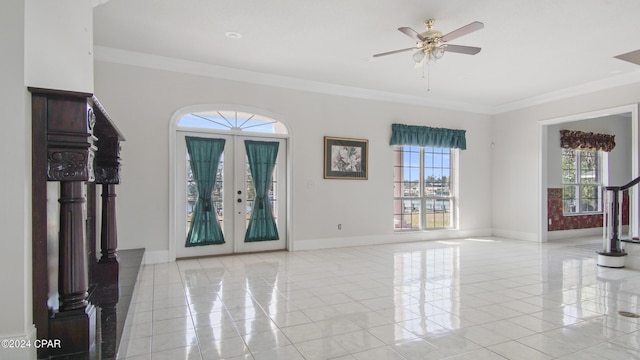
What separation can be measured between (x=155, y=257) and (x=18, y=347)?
3394mm

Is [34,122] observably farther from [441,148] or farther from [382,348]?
[441,148]

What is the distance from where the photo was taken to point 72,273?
212cm

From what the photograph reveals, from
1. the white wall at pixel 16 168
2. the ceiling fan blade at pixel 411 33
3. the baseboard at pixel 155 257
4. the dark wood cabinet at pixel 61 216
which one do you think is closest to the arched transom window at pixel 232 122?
the baseboard at pixel 155 257

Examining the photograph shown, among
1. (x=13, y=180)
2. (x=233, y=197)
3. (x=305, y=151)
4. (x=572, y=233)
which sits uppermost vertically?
(x=305, y=151)

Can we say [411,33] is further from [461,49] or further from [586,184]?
[586,184]

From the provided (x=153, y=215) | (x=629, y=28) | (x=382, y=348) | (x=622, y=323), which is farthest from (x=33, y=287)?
(x=629, y=28)

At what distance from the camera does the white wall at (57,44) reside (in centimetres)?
200

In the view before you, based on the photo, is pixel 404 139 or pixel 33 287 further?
pixel 404 139

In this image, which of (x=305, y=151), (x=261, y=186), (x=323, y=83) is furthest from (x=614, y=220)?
(x=261, y=186)

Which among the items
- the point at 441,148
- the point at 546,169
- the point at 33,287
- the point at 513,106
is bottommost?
the point at 33,287

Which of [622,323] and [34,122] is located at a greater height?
[34,122]

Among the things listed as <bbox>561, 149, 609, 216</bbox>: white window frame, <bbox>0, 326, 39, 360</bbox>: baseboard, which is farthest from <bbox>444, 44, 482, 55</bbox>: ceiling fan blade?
<bbox>561, 149, 609, 216</bbox>: white window frame

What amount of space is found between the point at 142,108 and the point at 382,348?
4597 mm

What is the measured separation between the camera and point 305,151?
20.8ft
